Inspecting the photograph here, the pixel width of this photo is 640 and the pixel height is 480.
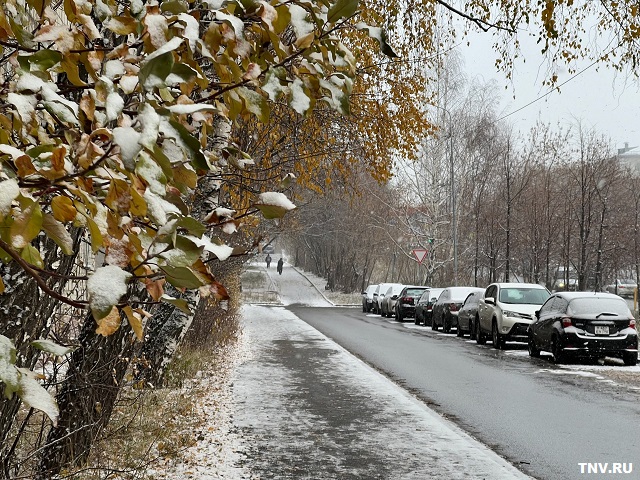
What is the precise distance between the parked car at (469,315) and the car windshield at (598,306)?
6858 mm

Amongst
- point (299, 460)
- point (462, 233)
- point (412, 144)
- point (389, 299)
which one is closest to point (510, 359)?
point (412, 144)

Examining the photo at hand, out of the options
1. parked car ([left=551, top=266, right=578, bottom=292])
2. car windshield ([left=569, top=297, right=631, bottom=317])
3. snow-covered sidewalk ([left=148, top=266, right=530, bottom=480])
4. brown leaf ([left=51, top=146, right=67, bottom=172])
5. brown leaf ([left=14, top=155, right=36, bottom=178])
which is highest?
parked car ([left=551, top=266, right=578, bottom=292])

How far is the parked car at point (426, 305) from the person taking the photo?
32941mm

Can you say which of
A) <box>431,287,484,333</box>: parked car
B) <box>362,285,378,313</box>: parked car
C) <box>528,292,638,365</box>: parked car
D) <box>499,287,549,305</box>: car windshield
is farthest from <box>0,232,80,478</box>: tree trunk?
<box>362,285,378,313</box>: parked car

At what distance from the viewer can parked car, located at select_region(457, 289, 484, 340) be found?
973 inches

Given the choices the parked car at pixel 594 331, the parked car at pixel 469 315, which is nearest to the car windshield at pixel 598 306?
the parked car at pixel 594 331

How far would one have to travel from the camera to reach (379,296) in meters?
42.2

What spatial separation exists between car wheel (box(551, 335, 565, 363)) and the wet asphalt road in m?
0.29

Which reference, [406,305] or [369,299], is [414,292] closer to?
[406,305]

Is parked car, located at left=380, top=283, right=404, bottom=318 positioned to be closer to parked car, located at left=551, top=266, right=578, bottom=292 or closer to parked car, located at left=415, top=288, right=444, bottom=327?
parked car, located at left=415, top=288, right=444, bottom=327

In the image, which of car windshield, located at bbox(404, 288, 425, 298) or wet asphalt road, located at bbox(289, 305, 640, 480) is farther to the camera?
car windshield, located at bbox(404, 288, 425, 298)

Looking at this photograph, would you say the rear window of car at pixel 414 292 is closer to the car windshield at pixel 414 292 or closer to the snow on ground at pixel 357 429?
the car windshield at pixel 414 292

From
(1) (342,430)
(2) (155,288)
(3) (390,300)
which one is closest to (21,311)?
(2) (155,288)

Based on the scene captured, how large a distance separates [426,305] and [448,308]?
4681 mm
